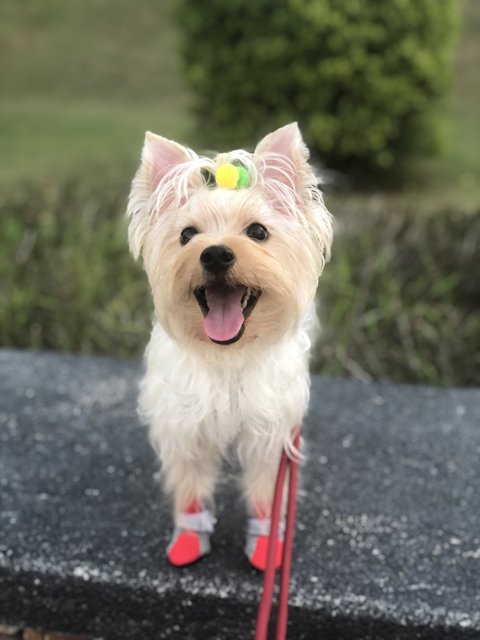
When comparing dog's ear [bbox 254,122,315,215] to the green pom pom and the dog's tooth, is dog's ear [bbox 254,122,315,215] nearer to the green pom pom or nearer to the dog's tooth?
the green pom pom

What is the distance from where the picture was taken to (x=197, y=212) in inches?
65.1

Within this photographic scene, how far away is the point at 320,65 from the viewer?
6637 millimetres

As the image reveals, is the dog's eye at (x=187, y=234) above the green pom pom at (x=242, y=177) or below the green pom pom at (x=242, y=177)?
below

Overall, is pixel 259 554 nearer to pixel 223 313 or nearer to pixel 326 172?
pixel 223 313

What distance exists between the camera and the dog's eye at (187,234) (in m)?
1.68

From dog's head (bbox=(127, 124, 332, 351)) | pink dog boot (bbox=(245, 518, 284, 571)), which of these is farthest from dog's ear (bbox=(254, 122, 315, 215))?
pink dog boot (bbox=(245, 518, 284, 571))

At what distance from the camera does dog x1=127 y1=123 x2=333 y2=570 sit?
164 cm

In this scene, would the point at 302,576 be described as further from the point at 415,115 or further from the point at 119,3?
the point at 119,3

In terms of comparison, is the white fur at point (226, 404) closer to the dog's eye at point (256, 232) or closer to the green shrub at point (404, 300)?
the dog's eye at point (256, 232)

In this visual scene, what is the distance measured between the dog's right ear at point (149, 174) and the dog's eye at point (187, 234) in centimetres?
9

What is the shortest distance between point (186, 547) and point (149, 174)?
1.02m

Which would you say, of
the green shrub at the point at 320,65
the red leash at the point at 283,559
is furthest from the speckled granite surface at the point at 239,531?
the green shrub at the point at 320,65

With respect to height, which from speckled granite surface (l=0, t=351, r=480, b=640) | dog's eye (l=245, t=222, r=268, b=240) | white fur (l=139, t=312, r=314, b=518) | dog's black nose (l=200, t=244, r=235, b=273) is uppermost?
dog's eye (l=245, t=222, r=268, b=240)

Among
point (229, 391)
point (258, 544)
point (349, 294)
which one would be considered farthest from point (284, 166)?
point (349, 294)
